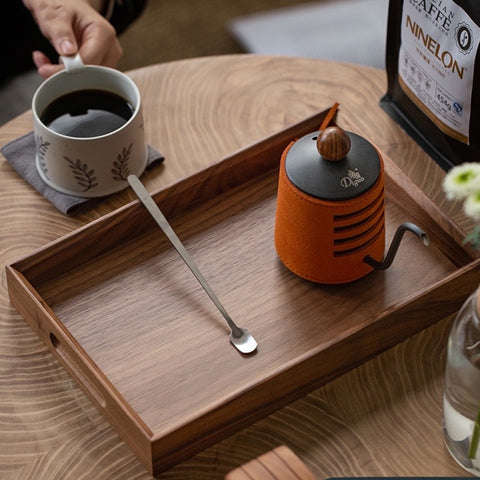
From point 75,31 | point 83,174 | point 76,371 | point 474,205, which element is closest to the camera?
point 474,205

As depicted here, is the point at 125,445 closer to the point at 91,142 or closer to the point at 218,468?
the point at 218,468

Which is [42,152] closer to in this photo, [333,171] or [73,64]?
[73,64]

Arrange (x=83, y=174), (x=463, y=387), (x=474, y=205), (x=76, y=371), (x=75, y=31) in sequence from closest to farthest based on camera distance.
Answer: (x=474, y=205) → (x=463, y=387) → (x=76, y=371) → (x=83, y=174) → (x=75, y=31)

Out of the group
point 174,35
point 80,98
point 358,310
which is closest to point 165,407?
point 358,310

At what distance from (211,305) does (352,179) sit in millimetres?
224

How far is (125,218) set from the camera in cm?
108

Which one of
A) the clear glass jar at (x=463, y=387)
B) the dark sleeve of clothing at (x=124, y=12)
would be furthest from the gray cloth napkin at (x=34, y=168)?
the clear glass jar at (x=463, y=387)

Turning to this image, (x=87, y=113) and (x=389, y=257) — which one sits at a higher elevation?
(x=87, y=113)

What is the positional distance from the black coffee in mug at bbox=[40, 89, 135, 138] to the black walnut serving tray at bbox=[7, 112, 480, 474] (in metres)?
0.12

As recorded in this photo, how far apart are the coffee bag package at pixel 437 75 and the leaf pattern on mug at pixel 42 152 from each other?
48 cm

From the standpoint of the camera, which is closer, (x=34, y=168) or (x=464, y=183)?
(x=464, y=183)

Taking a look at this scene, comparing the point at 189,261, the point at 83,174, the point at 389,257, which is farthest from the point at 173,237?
the point at 389,257

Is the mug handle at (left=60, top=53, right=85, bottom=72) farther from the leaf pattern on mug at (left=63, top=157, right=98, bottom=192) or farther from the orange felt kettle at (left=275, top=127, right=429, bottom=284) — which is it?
the orange felt kettle at (left=275, top=127, right=429, bottom=284)

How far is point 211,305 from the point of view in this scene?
3.40 feet
